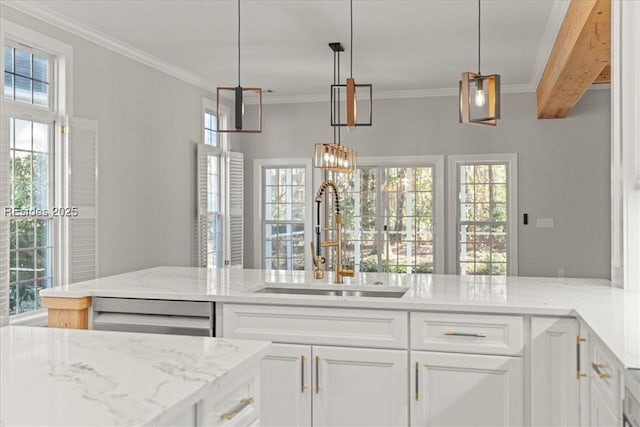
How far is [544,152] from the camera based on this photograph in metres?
7.07

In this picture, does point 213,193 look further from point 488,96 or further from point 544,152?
point 488,96

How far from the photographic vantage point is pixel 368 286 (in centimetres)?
320

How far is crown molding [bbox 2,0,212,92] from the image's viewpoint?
4238mm

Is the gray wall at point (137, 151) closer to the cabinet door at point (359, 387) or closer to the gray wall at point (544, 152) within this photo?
the gray wall at point (544, 152)

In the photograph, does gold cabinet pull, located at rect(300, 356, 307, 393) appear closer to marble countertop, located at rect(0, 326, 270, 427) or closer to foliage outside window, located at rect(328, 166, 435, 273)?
marble countertop, located at rect(0, 326, 270, 427)

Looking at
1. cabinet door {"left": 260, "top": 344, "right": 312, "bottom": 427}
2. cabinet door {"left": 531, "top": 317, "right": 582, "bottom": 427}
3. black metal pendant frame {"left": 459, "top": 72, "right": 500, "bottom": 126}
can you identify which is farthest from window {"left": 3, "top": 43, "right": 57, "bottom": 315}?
cabinet door {"left": 531, "top": 317, "right": 582, "bottom": 427}

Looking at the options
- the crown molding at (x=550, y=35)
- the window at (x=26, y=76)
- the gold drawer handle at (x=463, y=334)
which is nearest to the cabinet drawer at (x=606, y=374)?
the gold drawer handle at (x=463, y=334)

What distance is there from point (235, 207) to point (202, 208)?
90cm

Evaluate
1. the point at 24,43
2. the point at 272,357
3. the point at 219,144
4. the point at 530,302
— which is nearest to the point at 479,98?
the point at 530,302

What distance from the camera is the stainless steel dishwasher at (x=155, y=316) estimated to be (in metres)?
2.96

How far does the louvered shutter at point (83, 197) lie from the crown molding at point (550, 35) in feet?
12.2

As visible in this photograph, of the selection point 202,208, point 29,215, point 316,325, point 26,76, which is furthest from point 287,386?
point 202,208

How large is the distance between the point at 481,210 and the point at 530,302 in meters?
4.81

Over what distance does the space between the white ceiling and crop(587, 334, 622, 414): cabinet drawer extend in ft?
9.41
